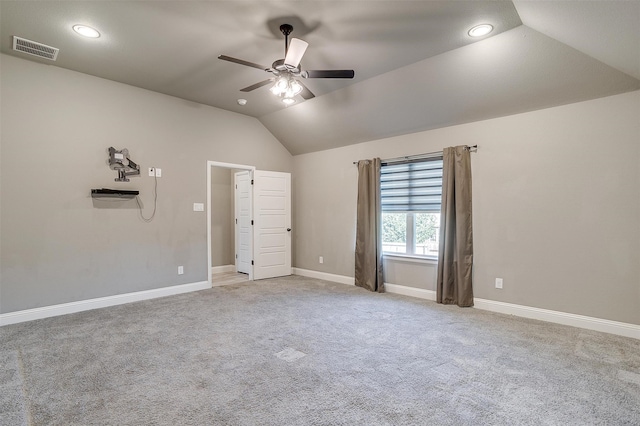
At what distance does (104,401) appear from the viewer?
6.96 ft

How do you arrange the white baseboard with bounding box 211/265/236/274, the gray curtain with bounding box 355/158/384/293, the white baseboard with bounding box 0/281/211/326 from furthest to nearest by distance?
the white baseboard with bounding box 211/265/236/274 < the gray curtain with bounding box 355/158/384/293 < the white baseboard with bounding box 0/281/211/326

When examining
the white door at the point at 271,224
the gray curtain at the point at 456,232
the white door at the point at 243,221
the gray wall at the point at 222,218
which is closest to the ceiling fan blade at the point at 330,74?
the gray curtain at the point at 456,232

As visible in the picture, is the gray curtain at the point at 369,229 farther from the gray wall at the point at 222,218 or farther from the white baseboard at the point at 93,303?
the gray wall at the point at 222,218

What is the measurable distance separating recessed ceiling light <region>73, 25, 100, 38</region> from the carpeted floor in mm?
3174

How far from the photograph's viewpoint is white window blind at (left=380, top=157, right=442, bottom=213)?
4.68m

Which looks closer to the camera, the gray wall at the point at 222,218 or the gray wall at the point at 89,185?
the gray wall at the point at 89,185

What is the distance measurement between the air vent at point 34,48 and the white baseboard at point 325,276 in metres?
5.06

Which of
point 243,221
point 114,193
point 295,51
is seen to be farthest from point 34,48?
point 243,221

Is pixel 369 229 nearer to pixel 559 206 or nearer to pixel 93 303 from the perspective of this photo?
pixel 559 206

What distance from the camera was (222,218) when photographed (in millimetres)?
6988

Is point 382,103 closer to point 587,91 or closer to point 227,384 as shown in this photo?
point 587,91

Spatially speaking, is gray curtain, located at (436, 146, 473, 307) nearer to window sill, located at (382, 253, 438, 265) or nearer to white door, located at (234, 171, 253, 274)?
window sill, located at (382, 253, 438, 265)

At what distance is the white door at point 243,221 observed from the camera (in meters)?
6.29

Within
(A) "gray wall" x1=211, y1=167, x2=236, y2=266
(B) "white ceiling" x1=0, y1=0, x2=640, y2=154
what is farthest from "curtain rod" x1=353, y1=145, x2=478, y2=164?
(A) "gray wall" x1=211, y1=167, x2=236, y2=266
